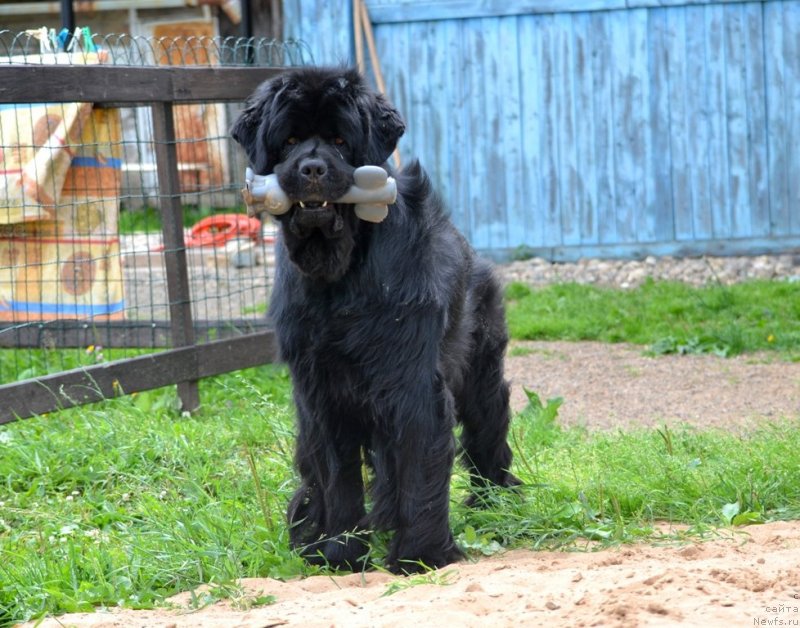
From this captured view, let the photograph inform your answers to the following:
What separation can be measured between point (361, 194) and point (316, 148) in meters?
0.24

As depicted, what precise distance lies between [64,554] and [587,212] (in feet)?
26.6

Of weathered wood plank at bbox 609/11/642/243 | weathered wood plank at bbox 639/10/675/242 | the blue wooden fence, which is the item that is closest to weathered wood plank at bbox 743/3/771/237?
the blue wooden fence

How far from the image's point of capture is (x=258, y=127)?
4.29 meters

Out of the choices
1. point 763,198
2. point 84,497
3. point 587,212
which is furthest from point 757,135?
point 84,497

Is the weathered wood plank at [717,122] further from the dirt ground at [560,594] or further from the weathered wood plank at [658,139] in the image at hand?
the dirt ground at [560,594]

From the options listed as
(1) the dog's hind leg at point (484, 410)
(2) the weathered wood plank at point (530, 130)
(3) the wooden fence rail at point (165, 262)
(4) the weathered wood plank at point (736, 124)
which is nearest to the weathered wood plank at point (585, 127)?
(2) the weathered wood plank at point (530, 130)

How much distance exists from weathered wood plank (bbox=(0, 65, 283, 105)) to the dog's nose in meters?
2.68

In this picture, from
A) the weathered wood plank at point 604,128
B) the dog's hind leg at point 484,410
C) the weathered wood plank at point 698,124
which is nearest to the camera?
the dog's hind leg at point 484,410

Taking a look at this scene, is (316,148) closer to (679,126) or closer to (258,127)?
(258,127)

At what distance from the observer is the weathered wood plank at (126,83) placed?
240 inches

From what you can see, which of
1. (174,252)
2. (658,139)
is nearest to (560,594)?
(174,252)

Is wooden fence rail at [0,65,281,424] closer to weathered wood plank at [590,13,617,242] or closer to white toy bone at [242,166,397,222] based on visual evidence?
white toy bone at [242,166,397,222]

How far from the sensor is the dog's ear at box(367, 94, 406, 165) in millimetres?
4332

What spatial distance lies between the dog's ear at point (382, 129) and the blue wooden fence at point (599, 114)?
7394 millimetres
